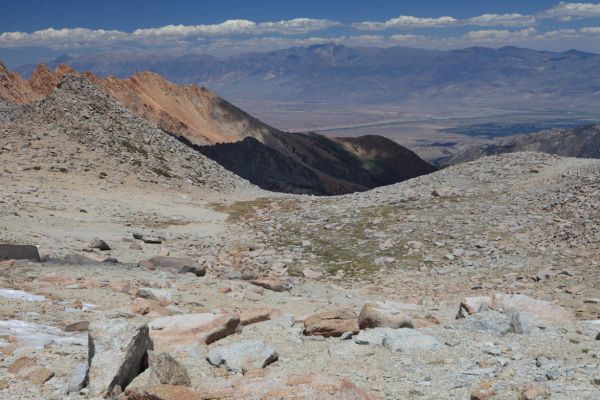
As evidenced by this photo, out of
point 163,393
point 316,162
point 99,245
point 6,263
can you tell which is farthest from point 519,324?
point 316,162

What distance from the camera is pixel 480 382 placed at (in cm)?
905

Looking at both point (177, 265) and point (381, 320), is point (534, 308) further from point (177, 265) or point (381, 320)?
point (177, 265)

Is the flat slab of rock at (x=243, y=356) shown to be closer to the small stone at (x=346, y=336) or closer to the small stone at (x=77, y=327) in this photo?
the small stone at (x=346, y=336)

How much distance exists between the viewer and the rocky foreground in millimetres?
9016

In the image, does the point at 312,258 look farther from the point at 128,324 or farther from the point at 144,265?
the point at 128,324

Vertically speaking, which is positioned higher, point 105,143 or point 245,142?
point 105,143

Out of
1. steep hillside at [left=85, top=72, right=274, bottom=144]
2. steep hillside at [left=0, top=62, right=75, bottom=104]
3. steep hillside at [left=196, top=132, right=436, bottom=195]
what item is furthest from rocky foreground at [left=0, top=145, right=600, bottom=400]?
steep hillside at [left=85, top=72, right=274, bottom=144]

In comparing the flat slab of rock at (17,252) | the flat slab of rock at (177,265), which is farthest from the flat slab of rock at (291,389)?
the flat slab of rock at (177,265)

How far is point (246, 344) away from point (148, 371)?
1.73 metres

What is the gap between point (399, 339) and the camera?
1077 centimetres

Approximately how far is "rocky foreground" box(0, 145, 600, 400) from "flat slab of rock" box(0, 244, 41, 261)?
4cm

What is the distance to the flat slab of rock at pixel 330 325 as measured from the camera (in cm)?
1131

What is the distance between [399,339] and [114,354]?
4856 millimetres

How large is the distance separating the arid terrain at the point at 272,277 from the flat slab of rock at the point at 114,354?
0.03 metres
